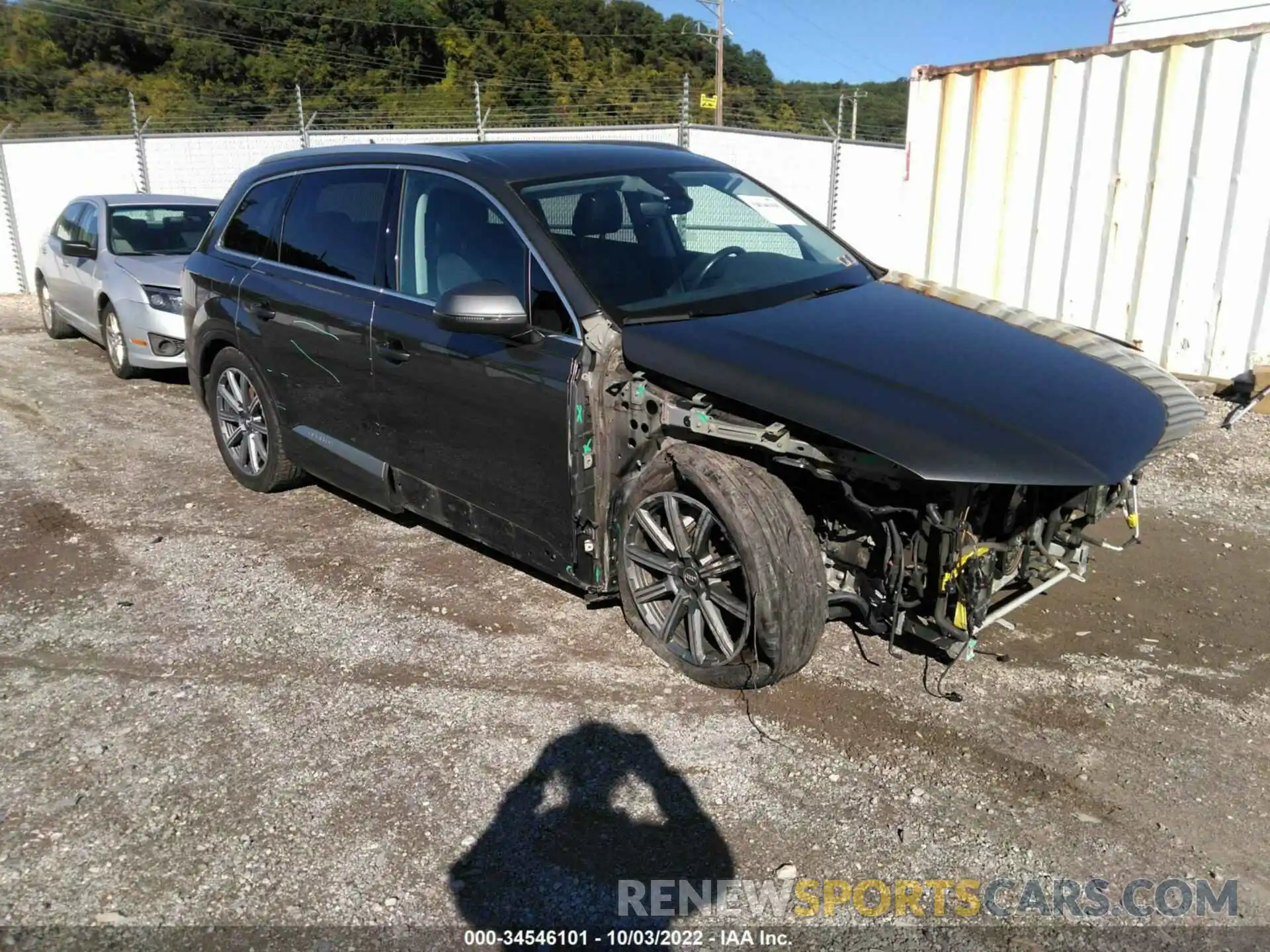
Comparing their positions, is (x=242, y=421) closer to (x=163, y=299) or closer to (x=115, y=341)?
(x=163, y=299)

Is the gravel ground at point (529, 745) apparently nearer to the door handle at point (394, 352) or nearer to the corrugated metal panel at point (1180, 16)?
the door handle at point (394, 352)

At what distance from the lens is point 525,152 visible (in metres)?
4.48

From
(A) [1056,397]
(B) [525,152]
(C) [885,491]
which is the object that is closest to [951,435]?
(C) [885,491]

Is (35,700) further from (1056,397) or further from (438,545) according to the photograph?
(1056,397)

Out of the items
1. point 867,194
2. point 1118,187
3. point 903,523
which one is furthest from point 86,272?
point 867,194

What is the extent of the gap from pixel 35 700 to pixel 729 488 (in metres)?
2.76

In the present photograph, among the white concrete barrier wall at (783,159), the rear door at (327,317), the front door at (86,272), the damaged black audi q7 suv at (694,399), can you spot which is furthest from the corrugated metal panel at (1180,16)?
the front door at (86,272)

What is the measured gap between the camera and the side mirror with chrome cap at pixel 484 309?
3648 millimetres

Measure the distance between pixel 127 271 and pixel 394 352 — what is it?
5607 millimetres

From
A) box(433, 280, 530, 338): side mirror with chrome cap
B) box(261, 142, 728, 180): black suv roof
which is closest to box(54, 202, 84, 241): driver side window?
box(261, 142, 728, 180): black suv roof

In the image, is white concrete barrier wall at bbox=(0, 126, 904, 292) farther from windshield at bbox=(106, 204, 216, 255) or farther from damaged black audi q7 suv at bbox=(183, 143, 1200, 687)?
damaged black audi q7 suv at bbox=(183, 143, 1200, 687)

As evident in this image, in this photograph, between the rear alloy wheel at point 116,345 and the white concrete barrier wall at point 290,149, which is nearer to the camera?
the rear alloy wheel at point 116,345

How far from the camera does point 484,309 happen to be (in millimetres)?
3645

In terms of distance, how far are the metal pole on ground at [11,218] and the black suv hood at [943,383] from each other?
16.8m
